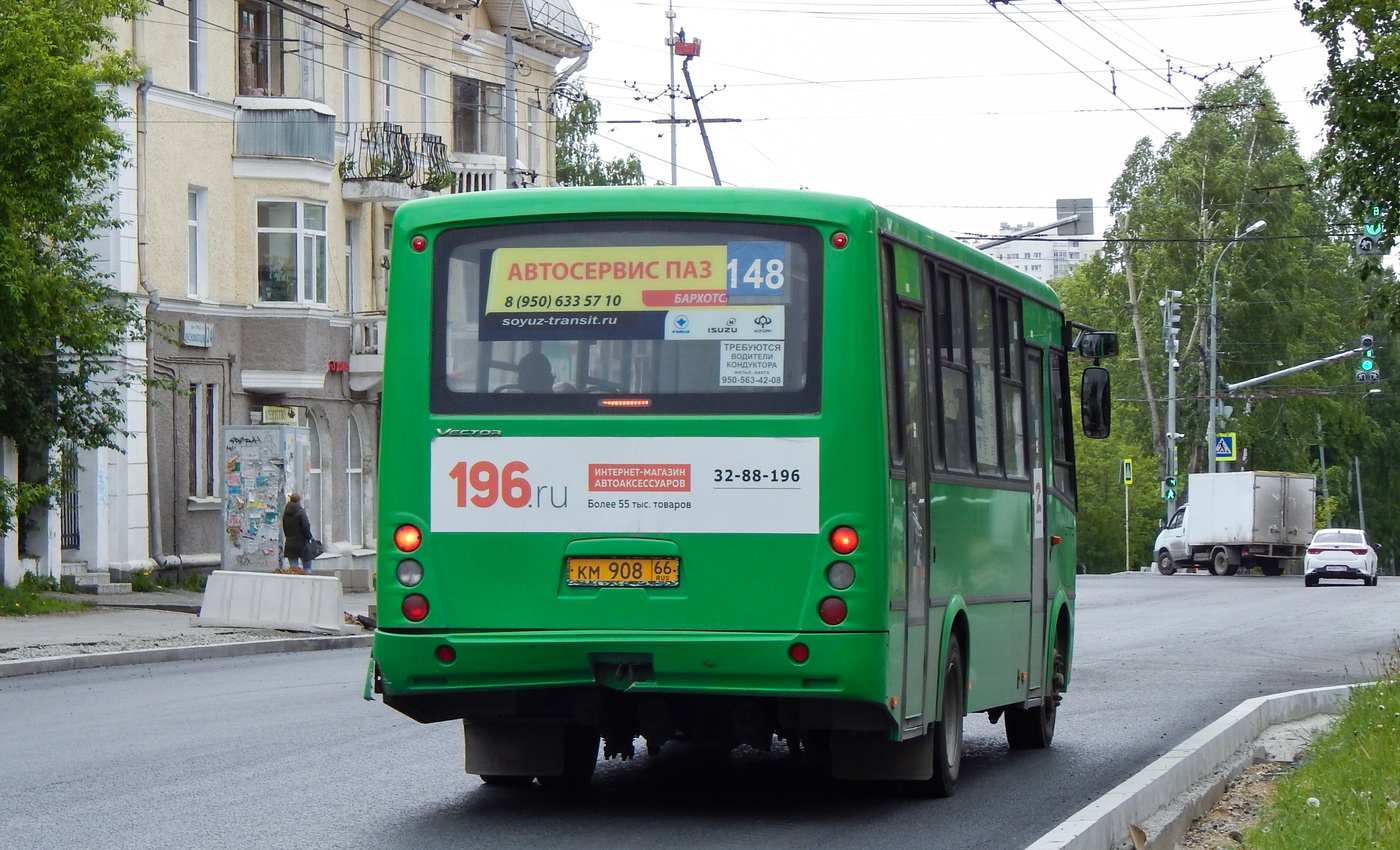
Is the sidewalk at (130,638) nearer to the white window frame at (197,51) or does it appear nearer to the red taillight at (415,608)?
the white window frame at (197,51)

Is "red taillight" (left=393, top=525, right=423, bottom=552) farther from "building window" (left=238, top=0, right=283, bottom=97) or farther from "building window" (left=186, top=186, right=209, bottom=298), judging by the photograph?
"building window" (left=238, top=0, right=283, bottom=97)

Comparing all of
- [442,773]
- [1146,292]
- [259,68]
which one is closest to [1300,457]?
[1146,292]

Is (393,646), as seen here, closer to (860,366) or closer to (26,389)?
(860,366)

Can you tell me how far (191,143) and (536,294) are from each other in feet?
91.1

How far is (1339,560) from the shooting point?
52469 millimetres

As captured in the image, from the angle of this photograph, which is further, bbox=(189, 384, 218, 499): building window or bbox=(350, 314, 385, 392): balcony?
bbox=(350, 314, 385, 392): balcony

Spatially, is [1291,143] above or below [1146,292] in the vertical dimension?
above

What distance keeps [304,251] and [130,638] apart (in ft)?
51.4

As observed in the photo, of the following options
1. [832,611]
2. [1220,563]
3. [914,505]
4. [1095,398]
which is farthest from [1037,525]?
[1220,563]

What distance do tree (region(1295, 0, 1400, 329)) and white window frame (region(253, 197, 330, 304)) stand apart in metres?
20.5

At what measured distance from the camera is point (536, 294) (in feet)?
32.0

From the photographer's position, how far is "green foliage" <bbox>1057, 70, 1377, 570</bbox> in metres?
76.8

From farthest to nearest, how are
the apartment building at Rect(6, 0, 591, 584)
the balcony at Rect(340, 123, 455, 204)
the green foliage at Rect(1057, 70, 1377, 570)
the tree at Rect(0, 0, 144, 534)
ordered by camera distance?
the green foliage at Rect(1057, 70, 1377, 570) < the balcony at Rect(340, 123, 455, 204) < the apartment building at Rect(6, 0, 591, 584) < the tree at Rect(0, 0, 144, 534)

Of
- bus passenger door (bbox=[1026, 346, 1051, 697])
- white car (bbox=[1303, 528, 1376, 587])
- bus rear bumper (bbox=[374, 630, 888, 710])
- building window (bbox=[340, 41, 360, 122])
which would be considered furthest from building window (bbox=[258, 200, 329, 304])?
bus rear bumper (bbox=[374, 630, 888, 710])
